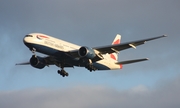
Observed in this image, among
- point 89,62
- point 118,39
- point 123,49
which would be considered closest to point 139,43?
point 123,49

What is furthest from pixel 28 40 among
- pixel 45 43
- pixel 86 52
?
pixel 86 52

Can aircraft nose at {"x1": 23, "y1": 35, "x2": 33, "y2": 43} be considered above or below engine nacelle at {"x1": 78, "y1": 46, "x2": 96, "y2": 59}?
above

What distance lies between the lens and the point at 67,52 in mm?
62438

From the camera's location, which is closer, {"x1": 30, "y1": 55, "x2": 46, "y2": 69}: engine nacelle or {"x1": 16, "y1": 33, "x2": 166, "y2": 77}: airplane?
{"x1": 16, "y1": 33, "x2": 166, "y2": 77}: airplane

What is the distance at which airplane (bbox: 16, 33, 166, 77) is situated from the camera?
60.9 m

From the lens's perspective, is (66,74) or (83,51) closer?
(83,51)

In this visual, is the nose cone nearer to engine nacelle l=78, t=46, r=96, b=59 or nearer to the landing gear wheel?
engine nacelle l=78, t=46, r=96, b=59

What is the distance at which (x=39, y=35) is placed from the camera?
202ft

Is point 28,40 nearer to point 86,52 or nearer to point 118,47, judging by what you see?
point 86,52

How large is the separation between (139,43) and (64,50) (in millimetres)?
9918

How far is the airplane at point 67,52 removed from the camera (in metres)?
60.9

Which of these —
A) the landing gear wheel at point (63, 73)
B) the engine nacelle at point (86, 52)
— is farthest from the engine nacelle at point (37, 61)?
the engine nacelle at point (86, 52)

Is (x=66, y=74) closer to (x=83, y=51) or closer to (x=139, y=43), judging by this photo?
(x=83, y=51)

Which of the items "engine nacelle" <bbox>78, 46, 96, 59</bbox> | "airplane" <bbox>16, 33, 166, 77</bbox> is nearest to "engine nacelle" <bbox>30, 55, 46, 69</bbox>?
"airplane" <bbox>16, 33, 166, 77</bbox>
